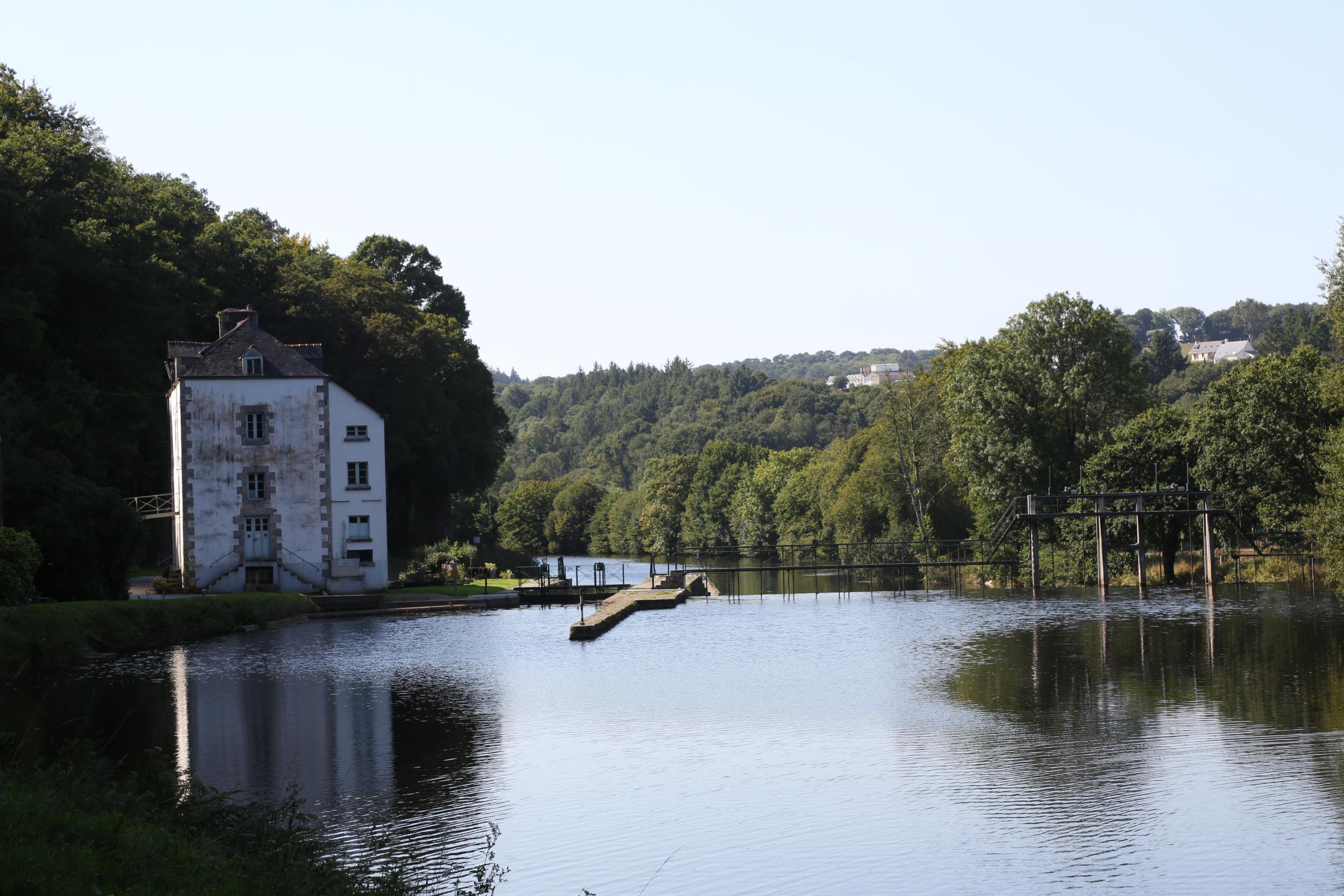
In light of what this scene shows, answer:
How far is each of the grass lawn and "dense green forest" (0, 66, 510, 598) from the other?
30.5 feet

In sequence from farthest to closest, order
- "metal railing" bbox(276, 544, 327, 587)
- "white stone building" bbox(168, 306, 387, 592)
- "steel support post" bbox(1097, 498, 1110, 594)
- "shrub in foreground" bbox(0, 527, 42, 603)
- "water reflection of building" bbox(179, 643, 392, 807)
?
"steel support post" bbox(1097, 498, 1110, 594) < "metal railing" bbox(276, 544, 327, 587) < "white stone building" bbox(168, 306, 387, 592) < "shrub in foreground" bbox(0, 527, 42, 603) < "water reflection of building" bbox(179, 643, 392, 807)

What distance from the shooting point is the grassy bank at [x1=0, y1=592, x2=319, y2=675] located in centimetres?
2711

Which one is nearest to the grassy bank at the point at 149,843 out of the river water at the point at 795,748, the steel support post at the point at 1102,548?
the river water at the point at 795,748


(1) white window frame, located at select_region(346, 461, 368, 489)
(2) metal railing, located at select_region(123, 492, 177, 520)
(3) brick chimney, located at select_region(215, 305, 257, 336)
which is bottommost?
(2) metal railing, located at select_region(123, 492, 177, 520)

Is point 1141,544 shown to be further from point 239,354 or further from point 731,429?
point 731,429

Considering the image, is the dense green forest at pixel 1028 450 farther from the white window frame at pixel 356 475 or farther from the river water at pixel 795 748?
the white window frame at pixel 356 475

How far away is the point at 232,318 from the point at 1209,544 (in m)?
37.9

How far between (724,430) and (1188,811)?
148241 millimetres

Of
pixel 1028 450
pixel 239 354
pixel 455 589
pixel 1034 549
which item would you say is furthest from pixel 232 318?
pixel 1028 450

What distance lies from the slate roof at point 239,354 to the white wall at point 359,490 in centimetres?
159

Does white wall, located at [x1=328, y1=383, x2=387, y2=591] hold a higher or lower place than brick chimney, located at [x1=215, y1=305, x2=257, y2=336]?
lower

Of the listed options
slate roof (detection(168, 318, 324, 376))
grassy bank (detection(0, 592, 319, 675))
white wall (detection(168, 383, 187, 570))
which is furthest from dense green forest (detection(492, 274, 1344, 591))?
white wall (detection(168, 383, 187, 570))

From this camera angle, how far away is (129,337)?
154 ft

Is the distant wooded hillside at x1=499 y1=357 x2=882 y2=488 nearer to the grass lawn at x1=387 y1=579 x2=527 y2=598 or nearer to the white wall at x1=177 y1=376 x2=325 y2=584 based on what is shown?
the grass lawn at x1=387 y1=579 x2=527 y2=598
